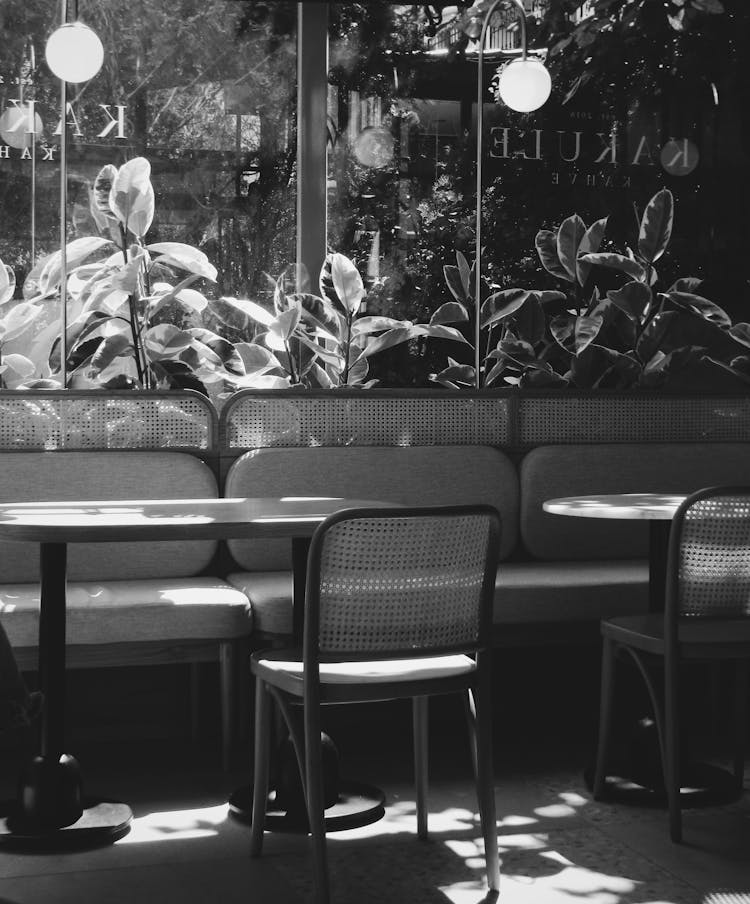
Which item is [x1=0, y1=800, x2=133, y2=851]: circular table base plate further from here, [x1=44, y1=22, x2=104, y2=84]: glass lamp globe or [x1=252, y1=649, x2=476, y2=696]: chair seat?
[x1=44, y1=22, x2=104, y2=84]: glass lamp globe

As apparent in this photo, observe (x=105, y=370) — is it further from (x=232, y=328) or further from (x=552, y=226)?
(x=552, y=226)

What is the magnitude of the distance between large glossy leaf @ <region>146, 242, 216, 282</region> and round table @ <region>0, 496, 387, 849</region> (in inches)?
76.2

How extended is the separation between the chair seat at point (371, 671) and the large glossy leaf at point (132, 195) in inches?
97.5

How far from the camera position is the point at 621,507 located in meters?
3.50

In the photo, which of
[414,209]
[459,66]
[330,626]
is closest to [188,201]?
[414,209]

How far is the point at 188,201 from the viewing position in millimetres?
5465

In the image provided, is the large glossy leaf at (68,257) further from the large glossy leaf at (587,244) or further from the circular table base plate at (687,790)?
the circular table base plate at (687,790)

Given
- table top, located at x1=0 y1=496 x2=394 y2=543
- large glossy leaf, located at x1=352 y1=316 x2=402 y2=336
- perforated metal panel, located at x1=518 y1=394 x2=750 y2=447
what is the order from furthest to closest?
1. large glossy leaf, located at x1=352 y1=316 x2=402 y2=336
2. perforated metal panel, located at x1=518 y1=394 x2=750 y2=447
3. table top, located at x1=0 y1=496 x2=394 y2=543

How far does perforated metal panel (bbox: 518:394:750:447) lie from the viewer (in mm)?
4898

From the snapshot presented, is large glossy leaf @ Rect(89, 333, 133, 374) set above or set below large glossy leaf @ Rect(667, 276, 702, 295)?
below

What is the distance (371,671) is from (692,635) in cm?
101

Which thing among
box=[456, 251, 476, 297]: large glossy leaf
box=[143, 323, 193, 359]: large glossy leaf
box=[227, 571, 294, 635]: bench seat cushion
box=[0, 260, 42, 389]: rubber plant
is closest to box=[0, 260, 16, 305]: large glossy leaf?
box=[0, 260, 42, 389]: rubber plant

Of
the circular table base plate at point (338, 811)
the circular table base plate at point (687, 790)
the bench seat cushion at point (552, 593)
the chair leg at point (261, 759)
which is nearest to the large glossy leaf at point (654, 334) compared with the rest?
the bench seat cushion at point (552, 593)

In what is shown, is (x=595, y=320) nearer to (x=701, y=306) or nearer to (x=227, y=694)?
(x=701, y=306)
